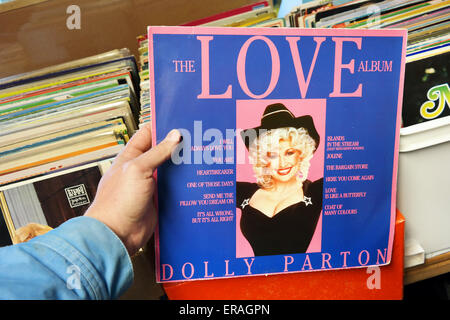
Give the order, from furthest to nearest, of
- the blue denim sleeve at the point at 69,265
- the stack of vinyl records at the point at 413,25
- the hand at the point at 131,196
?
the stack of vinyl records at the point at 413,25 < the hand at the point at 131,196 < the blue denim sleeve at the point at 69,265

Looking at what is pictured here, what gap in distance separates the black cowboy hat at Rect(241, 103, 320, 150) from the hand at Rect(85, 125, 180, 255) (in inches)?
5.6

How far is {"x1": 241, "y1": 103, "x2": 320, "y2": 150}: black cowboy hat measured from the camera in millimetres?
595

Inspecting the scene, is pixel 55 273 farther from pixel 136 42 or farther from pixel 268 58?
pixel 136 42

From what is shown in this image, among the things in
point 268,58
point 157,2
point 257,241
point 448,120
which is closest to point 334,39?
point 268,58

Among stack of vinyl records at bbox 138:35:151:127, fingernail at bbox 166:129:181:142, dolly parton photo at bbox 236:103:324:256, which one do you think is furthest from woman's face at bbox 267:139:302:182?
stack of vinyl records at bbox 138:35:151:127

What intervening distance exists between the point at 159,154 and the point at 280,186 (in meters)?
0.25

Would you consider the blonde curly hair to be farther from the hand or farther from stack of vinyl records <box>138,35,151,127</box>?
stack of vinyl records <box>138,35,151,127</box>

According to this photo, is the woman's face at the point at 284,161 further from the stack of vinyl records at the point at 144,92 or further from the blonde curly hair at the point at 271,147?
the stack of vinyl records at the point at 144,92

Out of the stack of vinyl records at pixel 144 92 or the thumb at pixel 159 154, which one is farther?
the stack of vinyl records at pixel 144 92

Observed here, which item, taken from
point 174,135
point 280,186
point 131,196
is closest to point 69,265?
point 131,196

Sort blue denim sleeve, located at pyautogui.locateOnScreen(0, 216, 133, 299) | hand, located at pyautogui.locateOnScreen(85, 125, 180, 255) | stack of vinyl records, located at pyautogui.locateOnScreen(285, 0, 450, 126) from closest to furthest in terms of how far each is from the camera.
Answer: blue denim sleeve, located at pyautogui.locateOnScreen(0, 216, 133, 299), hand, located at pyautogui.locateOnScreen(85, 125, 180, 255), stack of vinyl records, located at pyautogui.locateOnScreen(285, 0, 450, 126)

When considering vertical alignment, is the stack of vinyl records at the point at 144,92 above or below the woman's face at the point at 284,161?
above

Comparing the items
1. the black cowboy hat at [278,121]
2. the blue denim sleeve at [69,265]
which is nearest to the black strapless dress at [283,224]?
the black cowboy hat at [278,121]

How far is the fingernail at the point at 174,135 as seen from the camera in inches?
22.7
